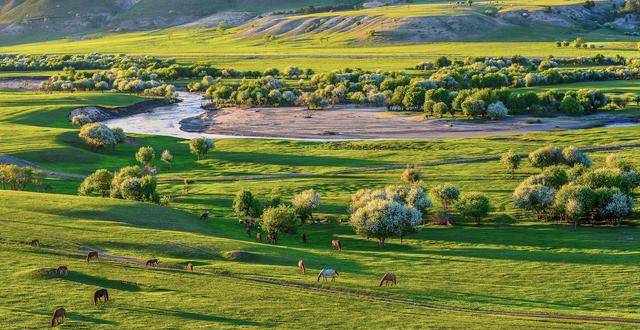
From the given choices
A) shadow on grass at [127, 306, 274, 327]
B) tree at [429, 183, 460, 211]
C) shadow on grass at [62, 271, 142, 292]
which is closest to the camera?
shadow on grass at [127, 306, 274, 327]

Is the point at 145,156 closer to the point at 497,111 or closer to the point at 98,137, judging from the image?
the point at 98,137

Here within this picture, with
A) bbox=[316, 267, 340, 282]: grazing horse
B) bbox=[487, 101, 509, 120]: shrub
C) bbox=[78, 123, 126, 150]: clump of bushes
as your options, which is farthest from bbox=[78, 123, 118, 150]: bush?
bbox=[316, 267, 340, 282]: grazing horse

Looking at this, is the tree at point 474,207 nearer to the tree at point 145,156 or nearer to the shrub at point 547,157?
the shrub at point 547,157

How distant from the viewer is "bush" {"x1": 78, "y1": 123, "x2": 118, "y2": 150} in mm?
118938

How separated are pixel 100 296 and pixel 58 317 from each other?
4.21 metres

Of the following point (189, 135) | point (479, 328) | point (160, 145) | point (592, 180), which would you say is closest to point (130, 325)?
point (479, 328)

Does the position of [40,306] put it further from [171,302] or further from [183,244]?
[183,244]

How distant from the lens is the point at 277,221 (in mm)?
72625

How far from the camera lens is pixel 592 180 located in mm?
82562

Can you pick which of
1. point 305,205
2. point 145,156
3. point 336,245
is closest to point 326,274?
point 336,245

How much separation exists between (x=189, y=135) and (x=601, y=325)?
102103mm

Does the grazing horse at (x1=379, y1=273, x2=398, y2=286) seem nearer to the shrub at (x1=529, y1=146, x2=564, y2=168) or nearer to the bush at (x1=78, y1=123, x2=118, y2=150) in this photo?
the shrub at (x1=529, y1=146, x2=564, y2=168)

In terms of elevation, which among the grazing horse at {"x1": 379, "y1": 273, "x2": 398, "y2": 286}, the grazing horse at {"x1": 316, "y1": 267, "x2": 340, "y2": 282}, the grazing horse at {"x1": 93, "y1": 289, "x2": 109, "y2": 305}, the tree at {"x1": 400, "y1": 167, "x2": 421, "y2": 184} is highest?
the grazing horse at {"x1": 93, "y1": 289, "x2": 109, "y2": 305}

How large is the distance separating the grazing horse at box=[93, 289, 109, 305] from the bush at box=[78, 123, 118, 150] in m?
73.8
